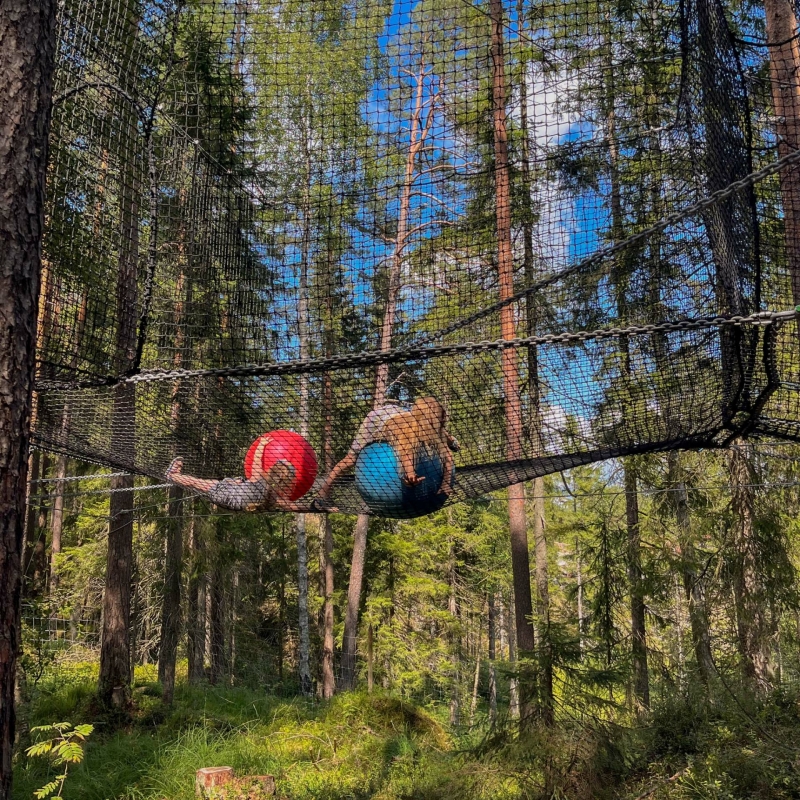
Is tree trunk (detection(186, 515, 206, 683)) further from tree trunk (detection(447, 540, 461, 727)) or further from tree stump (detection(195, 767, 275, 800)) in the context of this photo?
tree trunk (detection(447, 540, 461, 727))

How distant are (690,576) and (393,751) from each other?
3550 mm

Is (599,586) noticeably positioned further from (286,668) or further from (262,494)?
(286,668)

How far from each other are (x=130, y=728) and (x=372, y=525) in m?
6.55

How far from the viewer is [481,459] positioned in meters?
3.25

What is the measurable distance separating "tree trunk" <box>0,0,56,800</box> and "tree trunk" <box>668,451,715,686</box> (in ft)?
19.1

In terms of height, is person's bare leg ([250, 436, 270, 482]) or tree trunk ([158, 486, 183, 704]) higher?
person's bare leg ([250, 436, 270, 482])

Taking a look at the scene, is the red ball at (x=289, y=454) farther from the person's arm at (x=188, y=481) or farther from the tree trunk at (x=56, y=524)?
the tree trunk at (x=56, y=524)

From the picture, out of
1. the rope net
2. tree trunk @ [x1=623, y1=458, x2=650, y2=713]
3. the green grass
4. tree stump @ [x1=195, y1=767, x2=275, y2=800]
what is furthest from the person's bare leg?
tree trunk @ [x1=623, y1=458, x2=650, y2=713]

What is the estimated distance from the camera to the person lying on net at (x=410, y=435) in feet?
8.56

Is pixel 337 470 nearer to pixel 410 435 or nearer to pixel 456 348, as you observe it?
Result: pixel 410 435

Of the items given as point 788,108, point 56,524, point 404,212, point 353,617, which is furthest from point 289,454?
point 56,524

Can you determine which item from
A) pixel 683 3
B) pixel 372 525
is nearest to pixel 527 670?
pixel 683 3

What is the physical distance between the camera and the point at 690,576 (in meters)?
7.42

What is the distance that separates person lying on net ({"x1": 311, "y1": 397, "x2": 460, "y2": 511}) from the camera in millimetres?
2609
